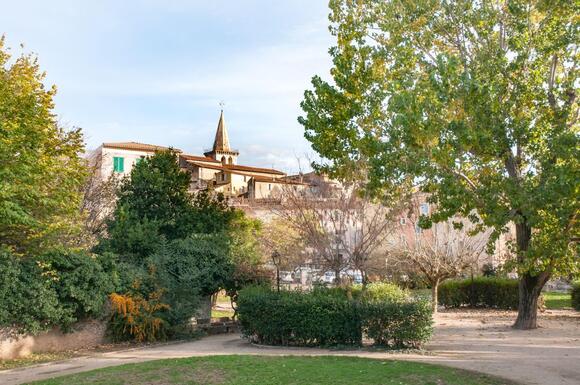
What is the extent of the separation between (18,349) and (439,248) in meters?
20.2

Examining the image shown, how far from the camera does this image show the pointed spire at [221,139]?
115062 mm

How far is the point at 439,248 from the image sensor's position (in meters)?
30.1

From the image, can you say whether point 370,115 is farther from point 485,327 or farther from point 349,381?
point 349,381

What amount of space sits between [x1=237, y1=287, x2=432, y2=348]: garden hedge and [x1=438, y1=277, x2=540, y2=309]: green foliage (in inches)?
626

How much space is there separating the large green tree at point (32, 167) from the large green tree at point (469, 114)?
8.51 m

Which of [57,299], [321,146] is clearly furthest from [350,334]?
[57,299]

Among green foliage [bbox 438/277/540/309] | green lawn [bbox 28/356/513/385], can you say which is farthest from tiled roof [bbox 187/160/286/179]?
green lawn [bbox 28/356/513/385]

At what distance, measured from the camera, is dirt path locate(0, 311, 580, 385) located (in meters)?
13.1

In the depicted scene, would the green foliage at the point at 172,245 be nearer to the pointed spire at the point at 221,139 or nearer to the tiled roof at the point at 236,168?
the tiled roof at the point at 236,168

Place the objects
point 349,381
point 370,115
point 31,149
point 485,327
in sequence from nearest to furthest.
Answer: point 349,381, point 31,149, point 370,115, point 485,327

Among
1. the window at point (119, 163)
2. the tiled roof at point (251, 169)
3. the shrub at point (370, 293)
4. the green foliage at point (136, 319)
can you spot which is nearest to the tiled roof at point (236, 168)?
the tiled roof at point (251, 169)

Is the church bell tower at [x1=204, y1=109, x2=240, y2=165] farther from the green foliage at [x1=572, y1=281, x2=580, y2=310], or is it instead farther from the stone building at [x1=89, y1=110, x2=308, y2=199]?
the green foliage at [x1=572, y1=281, x2=580, y2=310]

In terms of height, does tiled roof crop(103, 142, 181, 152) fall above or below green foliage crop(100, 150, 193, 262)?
above

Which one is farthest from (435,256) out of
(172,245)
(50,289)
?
(50,289)
